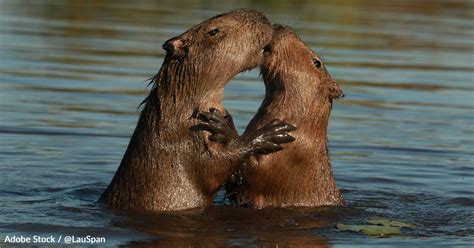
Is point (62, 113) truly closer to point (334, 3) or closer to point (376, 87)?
point (376, 87)

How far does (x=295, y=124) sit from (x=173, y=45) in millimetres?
1120

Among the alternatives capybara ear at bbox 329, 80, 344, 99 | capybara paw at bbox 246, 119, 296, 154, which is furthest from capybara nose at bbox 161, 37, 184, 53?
capybara ear at bbox 329, 80, 344, 99

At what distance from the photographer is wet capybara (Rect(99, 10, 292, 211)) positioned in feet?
28.7

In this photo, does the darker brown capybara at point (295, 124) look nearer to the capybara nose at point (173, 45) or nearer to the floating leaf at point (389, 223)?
the floating leaf at point (389, 223)

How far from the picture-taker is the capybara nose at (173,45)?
8.85 m

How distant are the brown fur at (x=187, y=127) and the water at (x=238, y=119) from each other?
213 mm

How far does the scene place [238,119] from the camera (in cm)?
1339

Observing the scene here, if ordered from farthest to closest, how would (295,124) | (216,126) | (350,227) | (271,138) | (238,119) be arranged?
(238,119) < (295,124) < (271,138) < (350,227) < (216,126)

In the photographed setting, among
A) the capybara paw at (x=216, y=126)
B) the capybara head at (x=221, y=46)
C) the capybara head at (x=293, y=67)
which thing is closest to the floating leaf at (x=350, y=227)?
the capybara paw at (x=216, y=126)

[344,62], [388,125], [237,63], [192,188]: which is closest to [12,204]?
[192,188]

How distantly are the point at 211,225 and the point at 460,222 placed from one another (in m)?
1.94

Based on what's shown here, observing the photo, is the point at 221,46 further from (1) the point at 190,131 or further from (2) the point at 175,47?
(1) the point at 190,131

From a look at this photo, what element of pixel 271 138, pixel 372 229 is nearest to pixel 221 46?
pixel 271 138

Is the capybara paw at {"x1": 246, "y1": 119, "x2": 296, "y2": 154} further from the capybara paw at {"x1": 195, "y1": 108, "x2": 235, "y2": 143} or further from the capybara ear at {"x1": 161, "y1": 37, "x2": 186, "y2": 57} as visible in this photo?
the capybara ear at {"x1": 161, "y1": 37, "x2": 186, "y2": 57}
